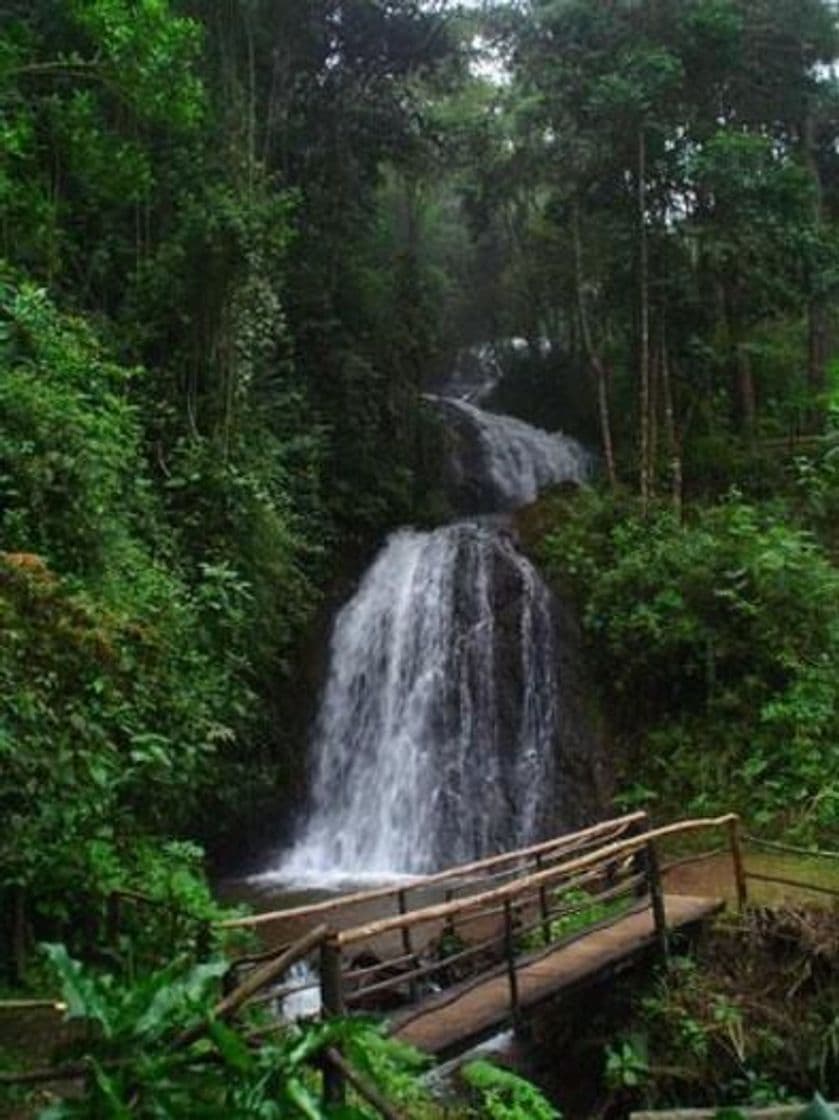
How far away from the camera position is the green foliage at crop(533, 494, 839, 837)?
1246 centimetres

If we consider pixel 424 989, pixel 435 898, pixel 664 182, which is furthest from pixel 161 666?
pixel 664 182

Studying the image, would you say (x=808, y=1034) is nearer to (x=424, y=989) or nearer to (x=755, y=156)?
(x=424, y=989)

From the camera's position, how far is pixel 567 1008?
25.1 feet

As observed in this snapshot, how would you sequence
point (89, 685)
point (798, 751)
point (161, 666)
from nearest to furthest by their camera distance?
point (89, 685), point (161, 666), point (798, 751)

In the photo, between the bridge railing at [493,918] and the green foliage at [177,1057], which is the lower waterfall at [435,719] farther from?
the green foliage at [177,1057]

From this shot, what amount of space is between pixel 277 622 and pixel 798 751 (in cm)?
604

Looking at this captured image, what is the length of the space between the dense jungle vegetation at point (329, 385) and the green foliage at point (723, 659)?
4 centimetres

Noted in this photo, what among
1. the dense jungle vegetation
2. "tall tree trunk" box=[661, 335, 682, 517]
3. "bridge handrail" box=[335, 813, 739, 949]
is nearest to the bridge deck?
"bridge handrail" box=[335, 813, 739, 949]

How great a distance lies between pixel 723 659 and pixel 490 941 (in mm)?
7653

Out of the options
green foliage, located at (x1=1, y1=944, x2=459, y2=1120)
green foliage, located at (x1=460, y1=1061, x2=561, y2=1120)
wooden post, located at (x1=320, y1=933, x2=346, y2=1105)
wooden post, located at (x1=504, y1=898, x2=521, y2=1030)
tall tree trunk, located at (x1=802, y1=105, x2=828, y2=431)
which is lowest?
green foliage, located at (x1=460, y1=1061, x2=561, y2=1120)

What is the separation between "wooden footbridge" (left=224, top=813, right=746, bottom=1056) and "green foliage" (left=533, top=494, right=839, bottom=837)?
3.18m

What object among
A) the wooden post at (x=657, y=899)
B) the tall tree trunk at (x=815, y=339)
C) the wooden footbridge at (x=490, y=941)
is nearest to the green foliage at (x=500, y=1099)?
the wooden footbridge at (x=490, y=941)

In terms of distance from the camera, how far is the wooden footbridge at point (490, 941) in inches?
234

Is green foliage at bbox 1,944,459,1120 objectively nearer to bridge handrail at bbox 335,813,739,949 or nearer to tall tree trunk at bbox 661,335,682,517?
bridge handrail at bbox 335,813,739,949
